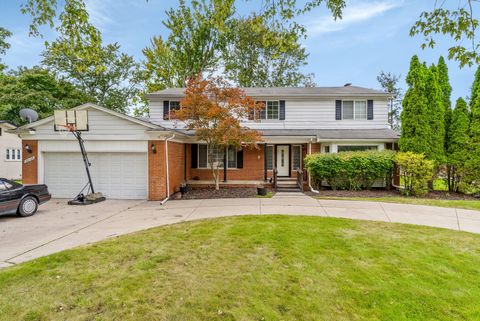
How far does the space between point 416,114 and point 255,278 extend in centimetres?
1226

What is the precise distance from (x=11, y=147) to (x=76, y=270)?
908 inches

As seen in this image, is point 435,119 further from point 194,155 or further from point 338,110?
point 194,155

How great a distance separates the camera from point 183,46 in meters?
24.5

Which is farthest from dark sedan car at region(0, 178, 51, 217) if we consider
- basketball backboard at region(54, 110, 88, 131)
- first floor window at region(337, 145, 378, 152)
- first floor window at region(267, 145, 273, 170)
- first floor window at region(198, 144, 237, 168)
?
first floor window at region(337, 145, 378, 152)

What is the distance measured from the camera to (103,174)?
11.3 meters

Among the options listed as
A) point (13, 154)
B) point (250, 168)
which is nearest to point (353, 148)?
point (250, 168)

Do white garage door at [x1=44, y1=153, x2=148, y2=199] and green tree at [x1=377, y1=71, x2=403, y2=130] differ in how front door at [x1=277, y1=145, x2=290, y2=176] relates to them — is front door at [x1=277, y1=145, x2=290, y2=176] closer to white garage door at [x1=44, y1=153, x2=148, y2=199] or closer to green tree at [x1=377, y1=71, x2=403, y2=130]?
white garage door at [x1=44, y1=153, x2=148, y2=199]

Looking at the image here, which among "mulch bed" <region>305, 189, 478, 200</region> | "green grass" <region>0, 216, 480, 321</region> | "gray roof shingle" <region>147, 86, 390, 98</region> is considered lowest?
"green grass" <region>0, 216, 480, 321</region>

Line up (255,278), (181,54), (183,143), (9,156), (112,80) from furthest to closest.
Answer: (112,80), (181,54), (9,156), (183,143), (255,278)

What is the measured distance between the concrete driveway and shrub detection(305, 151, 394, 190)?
213cm

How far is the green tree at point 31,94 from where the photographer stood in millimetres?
23172

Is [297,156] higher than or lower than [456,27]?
lower

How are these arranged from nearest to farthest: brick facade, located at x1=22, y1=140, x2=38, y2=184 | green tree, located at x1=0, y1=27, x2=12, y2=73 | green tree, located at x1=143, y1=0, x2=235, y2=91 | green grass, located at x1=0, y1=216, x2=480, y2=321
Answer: green grass, located at x1=0, y1=216, x2=480, y2=321 → brick facade, located at x1=22, y1=140, x2=38, y2=184 → green tree, located at x1=0, y1=27, x2=12, y2=73 → green tree, located at x1=143, y1=0, x2=235, y2=91

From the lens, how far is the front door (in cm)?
1493
